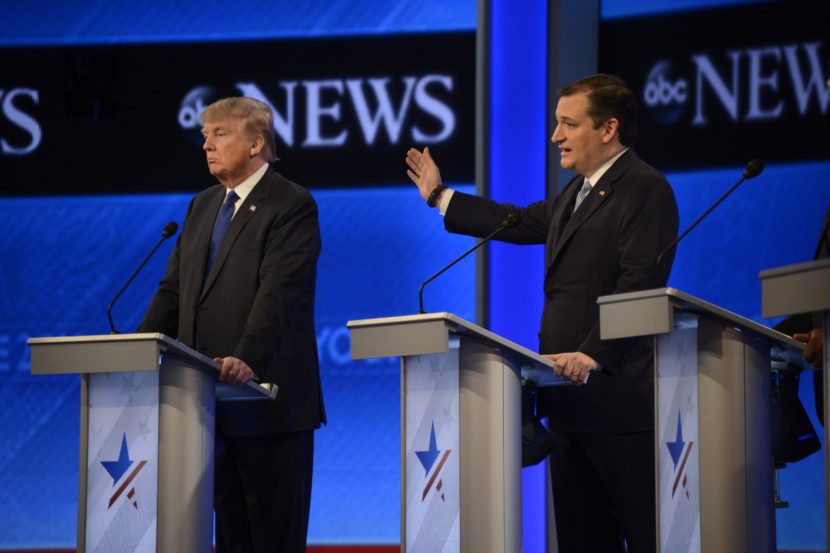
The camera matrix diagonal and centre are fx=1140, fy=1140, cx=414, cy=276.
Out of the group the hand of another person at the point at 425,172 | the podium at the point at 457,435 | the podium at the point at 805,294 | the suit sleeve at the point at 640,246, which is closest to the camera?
the podium at the point at 805,294

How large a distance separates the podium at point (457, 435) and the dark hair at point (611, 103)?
77 centimetres

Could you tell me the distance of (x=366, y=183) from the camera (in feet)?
16.5

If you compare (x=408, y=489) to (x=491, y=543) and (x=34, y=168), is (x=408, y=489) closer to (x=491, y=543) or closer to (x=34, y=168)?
(x=491, y=543)

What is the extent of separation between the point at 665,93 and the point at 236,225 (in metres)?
2.24

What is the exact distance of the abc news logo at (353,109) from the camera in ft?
16.4

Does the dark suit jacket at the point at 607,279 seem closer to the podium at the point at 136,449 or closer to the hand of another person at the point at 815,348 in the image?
the hand of another person at the point at 815,348

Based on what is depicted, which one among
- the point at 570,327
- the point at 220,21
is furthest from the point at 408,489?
the point at 220,21

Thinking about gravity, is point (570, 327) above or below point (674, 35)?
below

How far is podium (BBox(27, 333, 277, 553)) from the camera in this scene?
2604mm

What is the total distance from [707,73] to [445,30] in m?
1.16

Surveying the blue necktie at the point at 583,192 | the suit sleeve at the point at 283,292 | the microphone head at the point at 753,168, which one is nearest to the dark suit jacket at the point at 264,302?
the suit sleeve at the point at 283,292

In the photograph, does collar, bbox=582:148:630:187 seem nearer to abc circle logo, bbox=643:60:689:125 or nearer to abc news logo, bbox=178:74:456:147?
abc circle logo, bbox=643:60:689:125

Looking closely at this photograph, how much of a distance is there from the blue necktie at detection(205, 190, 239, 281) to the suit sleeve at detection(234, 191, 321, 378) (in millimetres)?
158

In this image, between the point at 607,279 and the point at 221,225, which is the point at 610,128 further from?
the point at 221,225
